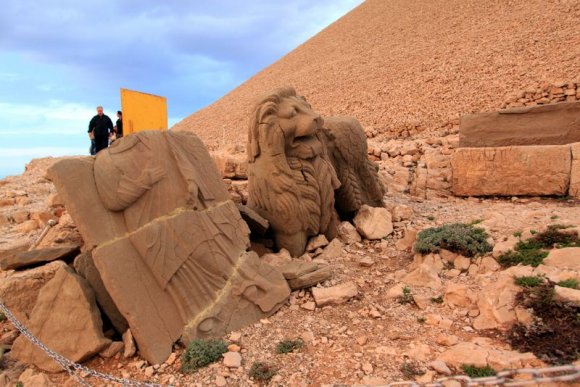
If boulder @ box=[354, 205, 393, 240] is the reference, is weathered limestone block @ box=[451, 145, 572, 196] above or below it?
above

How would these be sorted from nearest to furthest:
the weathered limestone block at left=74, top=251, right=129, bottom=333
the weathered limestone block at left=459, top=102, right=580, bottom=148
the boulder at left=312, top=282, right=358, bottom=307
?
the weathered limestone block at left=74, top=251, right=129, bottom=333 → the boulder at left=312, top=282, right=358, bottom=307 → the weathered limestone block at left=459, top=102, right=580, bottom=148

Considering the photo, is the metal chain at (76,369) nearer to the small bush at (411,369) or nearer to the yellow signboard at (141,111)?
the small bush at (411,369)

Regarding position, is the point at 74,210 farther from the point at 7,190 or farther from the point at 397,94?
the point at 397,94

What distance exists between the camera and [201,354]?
313cm

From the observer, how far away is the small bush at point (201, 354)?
309 centimetres

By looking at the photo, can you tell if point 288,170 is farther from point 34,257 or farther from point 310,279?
point 34,257

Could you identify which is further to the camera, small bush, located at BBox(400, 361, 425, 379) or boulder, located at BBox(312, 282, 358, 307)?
boulder, located at BBox(312, 282, 358, 307)

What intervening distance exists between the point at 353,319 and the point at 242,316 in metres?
0.99

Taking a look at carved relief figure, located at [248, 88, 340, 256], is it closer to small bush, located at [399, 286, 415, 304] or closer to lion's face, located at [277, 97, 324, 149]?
lion's face, located at [277, 97, 324, 149]

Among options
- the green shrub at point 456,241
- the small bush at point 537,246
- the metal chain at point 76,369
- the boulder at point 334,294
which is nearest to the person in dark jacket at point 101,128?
the metal chain at point 76,369

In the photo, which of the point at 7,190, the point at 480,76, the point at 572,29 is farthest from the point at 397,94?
the point at 7,190

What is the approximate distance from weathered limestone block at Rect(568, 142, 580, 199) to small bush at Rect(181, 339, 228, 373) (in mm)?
5671

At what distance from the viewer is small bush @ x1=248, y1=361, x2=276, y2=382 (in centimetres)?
295

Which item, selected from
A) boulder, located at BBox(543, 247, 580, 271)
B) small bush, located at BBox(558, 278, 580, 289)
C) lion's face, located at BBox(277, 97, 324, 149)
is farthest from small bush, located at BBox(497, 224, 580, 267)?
lion's face, located at BBox(277, 97, 324, 149)
